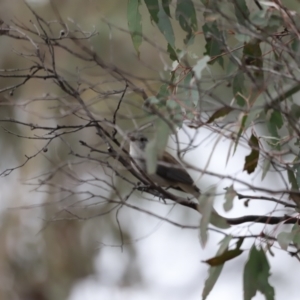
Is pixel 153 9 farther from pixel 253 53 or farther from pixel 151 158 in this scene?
pixel 151 158

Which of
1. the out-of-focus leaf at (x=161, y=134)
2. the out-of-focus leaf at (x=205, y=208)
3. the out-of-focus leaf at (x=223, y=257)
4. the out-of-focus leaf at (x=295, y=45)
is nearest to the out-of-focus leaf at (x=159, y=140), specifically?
the out-of-focus leaf at (x=161, y=134)

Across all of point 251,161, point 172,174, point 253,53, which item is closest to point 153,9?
point 253,53

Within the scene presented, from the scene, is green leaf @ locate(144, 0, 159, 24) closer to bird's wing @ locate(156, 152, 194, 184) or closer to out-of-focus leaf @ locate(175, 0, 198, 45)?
out-of-focus leaf @ locate(175, 0, 198, 45)

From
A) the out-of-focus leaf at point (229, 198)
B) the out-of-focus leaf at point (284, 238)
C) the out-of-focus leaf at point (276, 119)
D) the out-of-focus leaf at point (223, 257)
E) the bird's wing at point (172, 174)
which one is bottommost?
the out-of-focus leaf at point (223, 257)

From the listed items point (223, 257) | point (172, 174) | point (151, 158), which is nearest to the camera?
point (151, 158)

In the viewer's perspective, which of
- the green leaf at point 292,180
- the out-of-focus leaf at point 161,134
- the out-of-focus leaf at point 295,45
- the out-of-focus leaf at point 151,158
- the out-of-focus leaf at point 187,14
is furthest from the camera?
the out-of-focus leaf at point 187,14

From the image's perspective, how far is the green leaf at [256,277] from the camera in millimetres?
1963

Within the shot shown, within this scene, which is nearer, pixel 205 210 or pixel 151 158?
pixel 151 158

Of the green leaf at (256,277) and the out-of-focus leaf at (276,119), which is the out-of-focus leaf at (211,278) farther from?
the out-of-focus leaf at (276,119)

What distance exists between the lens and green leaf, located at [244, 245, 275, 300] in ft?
6.44

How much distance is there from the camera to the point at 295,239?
2066mm

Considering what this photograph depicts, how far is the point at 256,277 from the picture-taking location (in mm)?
1987

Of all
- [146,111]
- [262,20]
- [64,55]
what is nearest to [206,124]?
[146,111]

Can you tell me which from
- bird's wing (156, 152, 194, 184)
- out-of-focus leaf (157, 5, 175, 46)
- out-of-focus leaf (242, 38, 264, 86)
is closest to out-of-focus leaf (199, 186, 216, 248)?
out-of-focus leaf (242, 38, 264, 86)
